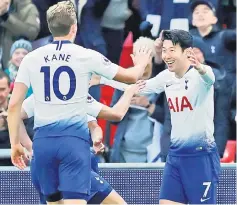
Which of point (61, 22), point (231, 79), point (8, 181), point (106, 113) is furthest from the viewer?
point (231, 79)

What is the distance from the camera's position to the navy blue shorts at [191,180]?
10.7 metres

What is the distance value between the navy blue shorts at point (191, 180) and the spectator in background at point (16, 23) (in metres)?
3.77

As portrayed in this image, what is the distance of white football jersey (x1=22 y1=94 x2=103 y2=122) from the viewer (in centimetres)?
1049

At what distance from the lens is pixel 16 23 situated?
13922 millimetres

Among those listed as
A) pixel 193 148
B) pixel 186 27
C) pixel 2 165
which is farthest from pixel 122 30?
pixel 193 148

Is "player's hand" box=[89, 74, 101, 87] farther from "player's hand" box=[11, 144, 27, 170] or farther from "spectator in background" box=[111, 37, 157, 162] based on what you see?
"spectator in background" box=[111, 37, 157, 162]

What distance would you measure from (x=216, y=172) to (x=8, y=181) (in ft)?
8.73

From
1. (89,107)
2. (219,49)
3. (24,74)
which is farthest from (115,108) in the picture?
(219,49)

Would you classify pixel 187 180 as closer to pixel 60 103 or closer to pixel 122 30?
pixel 60 103

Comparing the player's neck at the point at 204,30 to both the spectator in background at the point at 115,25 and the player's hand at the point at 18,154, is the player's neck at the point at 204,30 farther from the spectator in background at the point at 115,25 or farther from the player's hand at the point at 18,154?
the player's hand at the point at 18,154

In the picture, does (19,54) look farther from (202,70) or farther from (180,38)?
(202,70)

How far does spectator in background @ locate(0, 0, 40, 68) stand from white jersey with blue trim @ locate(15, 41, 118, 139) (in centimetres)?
410

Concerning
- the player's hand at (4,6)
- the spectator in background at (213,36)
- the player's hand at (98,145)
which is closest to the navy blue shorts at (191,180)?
the player's hand at (98,145)

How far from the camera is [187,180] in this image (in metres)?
10.7
